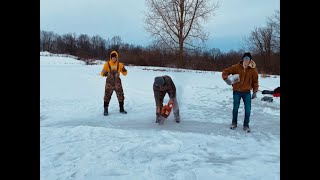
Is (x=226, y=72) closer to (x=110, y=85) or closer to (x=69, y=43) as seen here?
(x=110, y=85)

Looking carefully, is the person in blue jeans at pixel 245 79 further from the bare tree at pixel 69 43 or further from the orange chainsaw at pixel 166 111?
the bare tree at pixel 69 43

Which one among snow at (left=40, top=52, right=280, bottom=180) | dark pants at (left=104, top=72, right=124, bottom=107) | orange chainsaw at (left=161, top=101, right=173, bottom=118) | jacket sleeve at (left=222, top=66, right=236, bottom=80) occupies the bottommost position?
snow at (left=40, top=52, right=280, bottom=180)

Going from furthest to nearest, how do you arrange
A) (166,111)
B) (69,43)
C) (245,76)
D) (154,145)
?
(69,43) < (166,111) < (245,76) < (154,145)

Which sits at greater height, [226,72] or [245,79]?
[226,72]

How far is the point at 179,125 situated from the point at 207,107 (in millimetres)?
3342

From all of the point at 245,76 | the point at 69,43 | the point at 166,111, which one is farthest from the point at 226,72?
the point at 69,43

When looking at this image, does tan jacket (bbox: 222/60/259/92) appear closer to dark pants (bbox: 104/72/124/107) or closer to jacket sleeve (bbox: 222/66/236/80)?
jacket sleeve (bbox: 222/66/236/80)

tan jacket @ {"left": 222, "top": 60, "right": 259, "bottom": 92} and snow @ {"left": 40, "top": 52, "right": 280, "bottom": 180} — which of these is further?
tan jacket @ {"left": 222, "top": 60, "right": 259, "bottom": 92}

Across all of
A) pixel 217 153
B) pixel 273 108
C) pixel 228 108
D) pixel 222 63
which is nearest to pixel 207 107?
pixel 228 108

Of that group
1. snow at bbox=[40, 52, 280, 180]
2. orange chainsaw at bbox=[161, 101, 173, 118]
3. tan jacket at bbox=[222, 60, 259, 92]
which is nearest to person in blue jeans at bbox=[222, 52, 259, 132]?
tan jacket at bbox=[222, 60, 259, 92]
